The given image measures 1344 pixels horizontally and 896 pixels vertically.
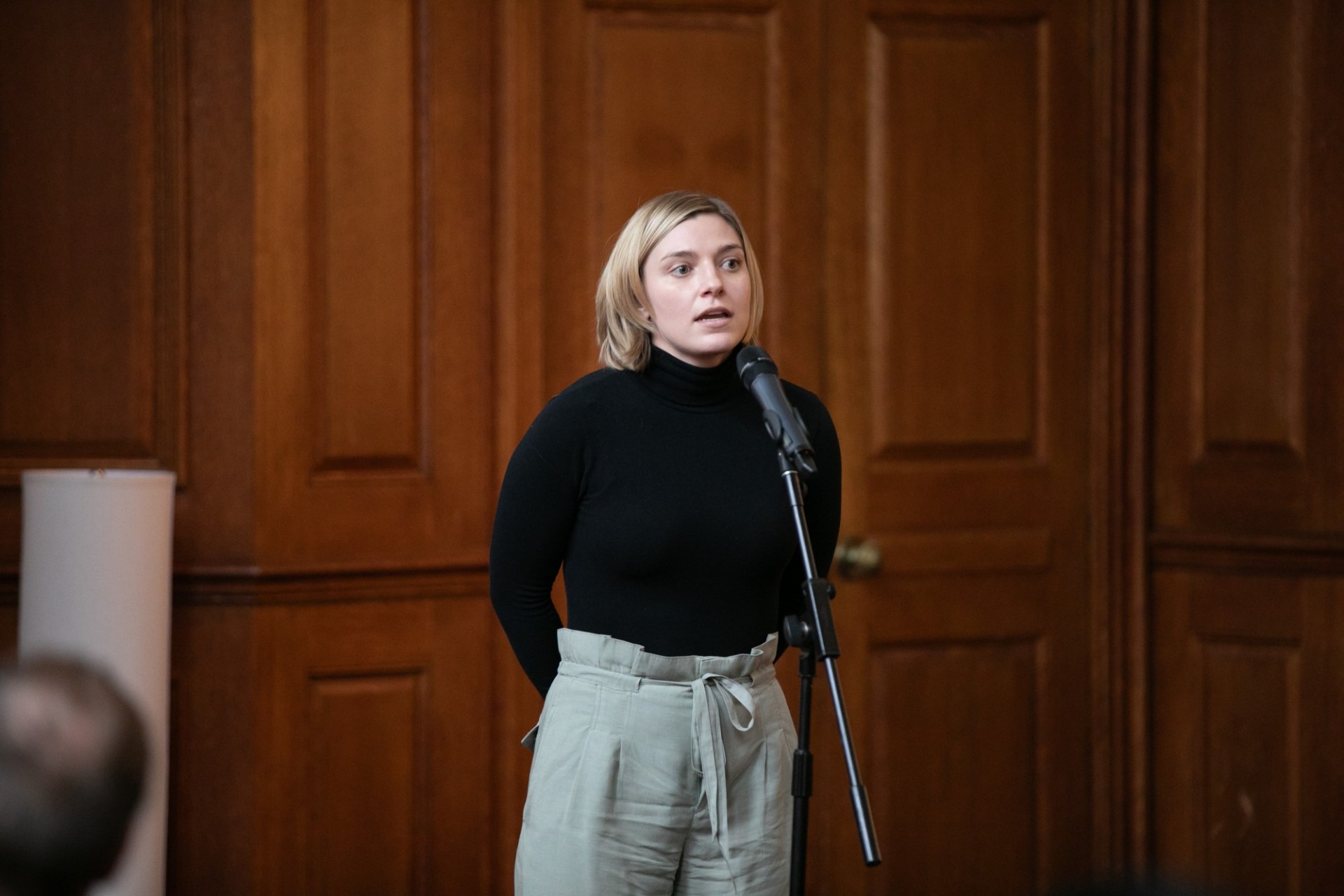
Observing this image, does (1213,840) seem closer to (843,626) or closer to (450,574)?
(843,626)

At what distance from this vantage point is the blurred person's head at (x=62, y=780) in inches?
32.8

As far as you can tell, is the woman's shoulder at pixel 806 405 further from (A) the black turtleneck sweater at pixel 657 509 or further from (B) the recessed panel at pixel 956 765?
(B) the recessed panel at pixel 956 765

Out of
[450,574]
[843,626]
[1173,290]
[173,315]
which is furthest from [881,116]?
[173,315]

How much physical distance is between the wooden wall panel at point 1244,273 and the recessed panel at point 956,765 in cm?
62

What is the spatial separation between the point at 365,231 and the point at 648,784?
1.82 metres

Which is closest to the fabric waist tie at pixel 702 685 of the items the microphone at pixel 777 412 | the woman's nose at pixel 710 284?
the microphone at pixel 777 412

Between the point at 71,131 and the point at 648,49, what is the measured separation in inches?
52.4

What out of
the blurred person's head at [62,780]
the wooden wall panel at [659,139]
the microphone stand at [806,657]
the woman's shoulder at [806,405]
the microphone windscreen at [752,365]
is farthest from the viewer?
the wooden wall panel at [659,139]

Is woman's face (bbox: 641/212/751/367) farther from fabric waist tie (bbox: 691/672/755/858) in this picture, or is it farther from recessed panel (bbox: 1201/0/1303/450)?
recessed panel (bbox: 1201/0/1303/450)

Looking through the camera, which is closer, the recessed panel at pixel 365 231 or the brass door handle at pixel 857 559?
the recessed panel at pixel 365 231

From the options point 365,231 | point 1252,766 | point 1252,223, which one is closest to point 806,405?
point 365,231

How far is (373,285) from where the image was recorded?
10.8 ft

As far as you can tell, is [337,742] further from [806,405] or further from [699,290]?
[699,290]

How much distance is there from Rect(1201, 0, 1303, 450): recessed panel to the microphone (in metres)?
2.17
